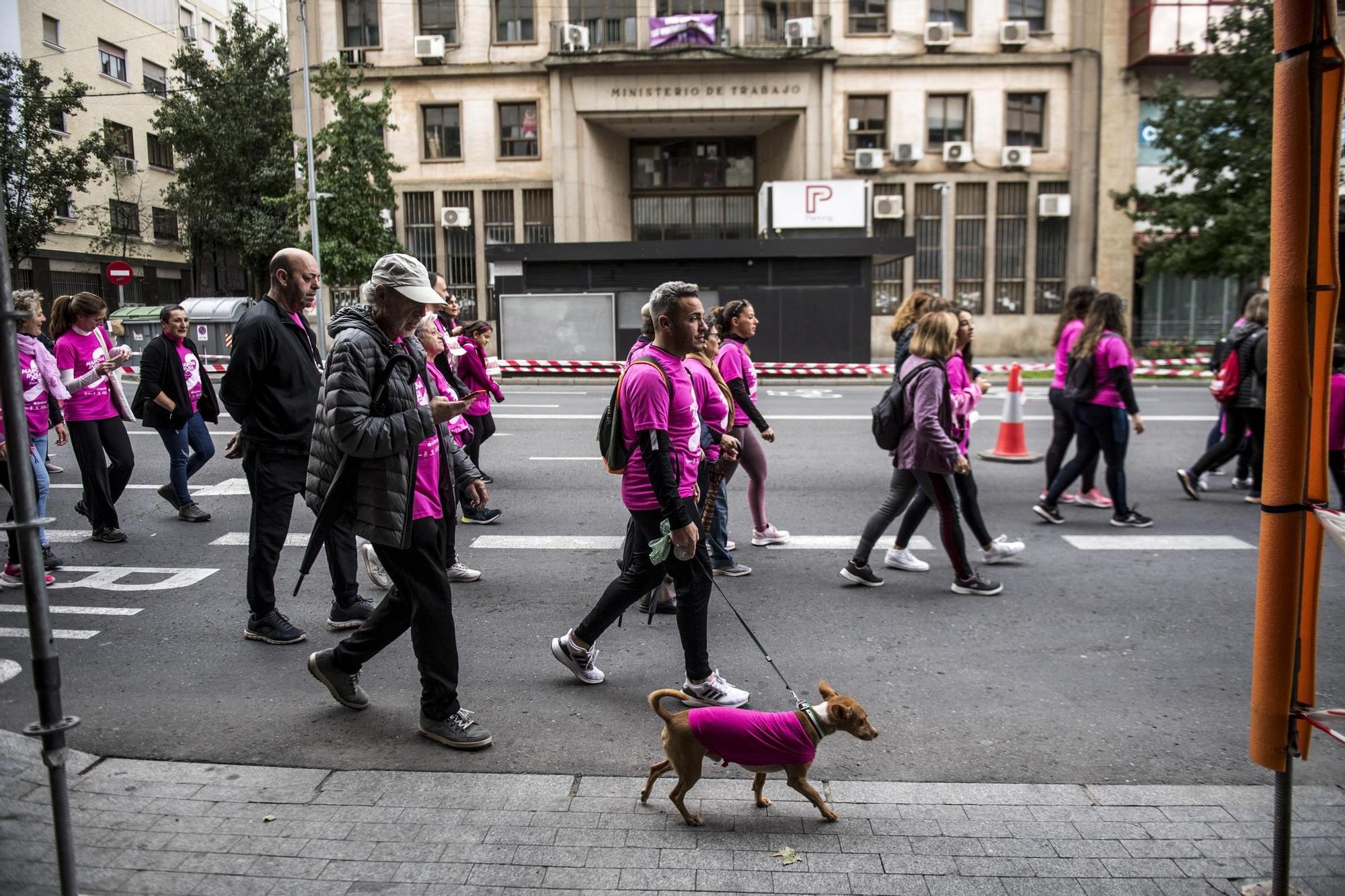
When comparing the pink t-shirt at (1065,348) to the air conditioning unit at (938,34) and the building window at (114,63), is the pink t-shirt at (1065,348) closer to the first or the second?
the building window at (114,63)

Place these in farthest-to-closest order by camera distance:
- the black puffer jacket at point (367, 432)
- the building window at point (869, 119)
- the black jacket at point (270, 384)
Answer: the building window at point (869, 119) < the black jacket at point (270, 384) < the black puffer jacket at point (367, 432)

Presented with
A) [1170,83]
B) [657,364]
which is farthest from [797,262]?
[657,364]

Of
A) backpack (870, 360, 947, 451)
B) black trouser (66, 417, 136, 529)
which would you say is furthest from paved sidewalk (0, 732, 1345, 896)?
black trouser (66, 417, 136, 529)

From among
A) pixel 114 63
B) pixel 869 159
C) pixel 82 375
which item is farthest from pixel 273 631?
pixel 869 159

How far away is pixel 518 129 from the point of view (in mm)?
32875

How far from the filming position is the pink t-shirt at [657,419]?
418cm

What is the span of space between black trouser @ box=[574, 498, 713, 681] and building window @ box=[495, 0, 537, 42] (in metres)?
31.4

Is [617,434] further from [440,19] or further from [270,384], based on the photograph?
[440,19]

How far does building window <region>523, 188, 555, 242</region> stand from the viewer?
3291cm

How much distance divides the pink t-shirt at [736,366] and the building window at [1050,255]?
2706cm

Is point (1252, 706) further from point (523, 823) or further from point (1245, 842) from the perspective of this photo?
point (523, 823)

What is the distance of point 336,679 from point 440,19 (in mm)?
32630

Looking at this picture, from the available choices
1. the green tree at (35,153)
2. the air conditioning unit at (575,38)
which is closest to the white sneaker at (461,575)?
the green tree at (35,153)

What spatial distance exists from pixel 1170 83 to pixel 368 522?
91.1 feet
